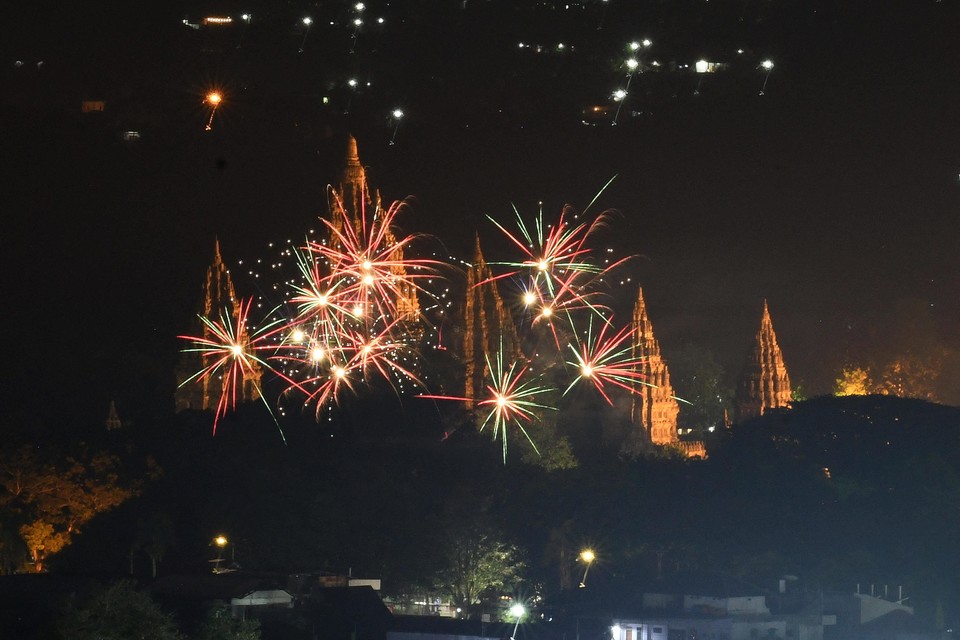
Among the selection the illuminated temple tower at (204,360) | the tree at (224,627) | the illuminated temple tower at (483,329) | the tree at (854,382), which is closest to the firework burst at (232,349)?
the illuminated temple tower at (204,360)

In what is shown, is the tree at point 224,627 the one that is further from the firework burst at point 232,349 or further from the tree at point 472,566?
the firework burst at point 232,349

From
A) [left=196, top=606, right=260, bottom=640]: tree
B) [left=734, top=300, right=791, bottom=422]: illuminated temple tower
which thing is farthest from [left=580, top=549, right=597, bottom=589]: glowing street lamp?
[left=734, top=300, right=791, bottom=422]: illuminated temple tower

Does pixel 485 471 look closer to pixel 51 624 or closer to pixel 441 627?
pixel 441 627

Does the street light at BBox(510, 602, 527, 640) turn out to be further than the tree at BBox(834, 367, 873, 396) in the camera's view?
No

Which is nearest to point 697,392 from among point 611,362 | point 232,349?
point 611,362

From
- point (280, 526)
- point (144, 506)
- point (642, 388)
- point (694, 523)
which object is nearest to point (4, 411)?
point (144, 506)

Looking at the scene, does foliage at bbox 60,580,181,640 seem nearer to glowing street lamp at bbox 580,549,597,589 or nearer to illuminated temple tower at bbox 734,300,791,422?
glowing street lamp at bbox 580,549,597,589
